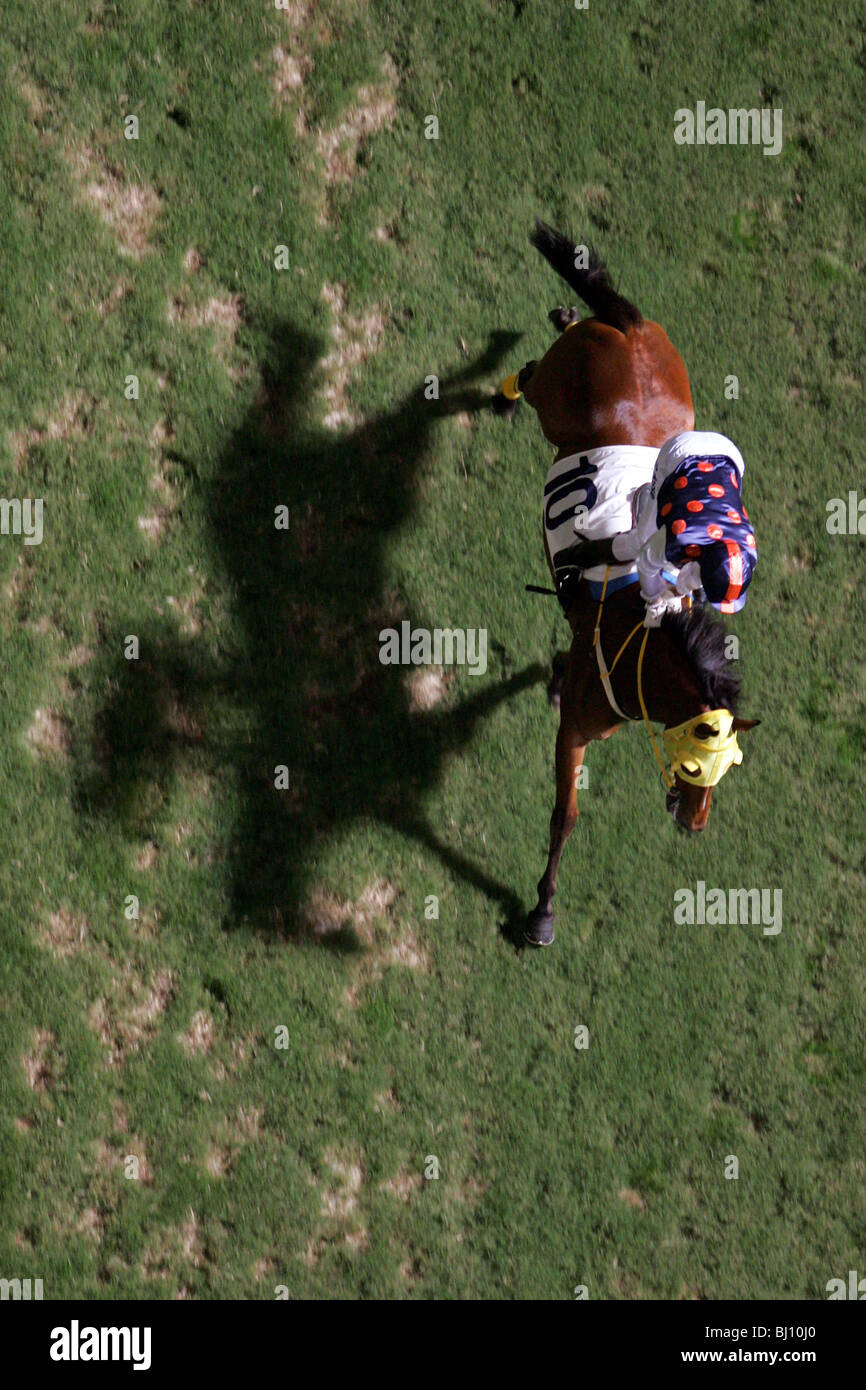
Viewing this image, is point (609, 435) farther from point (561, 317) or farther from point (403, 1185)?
point (403, 1185)

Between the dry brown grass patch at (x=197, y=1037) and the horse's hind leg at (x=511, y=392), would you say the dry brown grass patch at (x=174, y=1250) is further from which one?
the horse's hind leg at (x=511, y=392)

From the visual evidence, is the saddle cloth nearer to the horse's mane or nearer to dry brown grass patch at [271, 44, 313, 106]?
the horse's mane

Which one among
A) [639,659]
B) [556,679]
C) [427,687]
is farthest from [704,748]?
[427,687]

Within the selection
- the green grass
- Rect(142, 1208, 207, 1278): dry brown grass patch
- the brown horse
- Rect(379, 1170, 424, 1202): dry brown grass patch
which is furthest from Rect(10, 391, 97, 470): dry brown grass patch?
Rect(379, 1170, 424, 1202): dry brown grass patch

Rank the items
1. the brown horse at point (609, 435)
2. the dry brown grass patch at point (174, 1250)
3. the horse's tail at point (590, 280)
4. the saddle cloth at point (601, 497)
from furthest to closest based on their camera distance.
A: 1. the dry brown grass patch at point (174, 1250)
2. the horse's tail at point (590, 280)
3. the saddle cloth at point (601, 497)
4. the brown horse at point (609, 435)

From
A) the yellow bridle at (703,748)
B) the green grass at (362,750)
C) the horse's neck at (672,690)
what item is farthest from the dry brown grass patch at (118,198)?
the yellow bridle at (703,748)

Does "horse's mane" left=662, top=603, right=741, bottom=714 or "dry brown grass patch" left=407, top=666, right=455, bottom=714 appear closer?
"horse's mane" left=662, top=603, right=741, bottom=714

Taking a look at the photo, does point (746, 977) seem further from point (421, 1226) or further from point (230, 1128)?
point (230, 1128)
